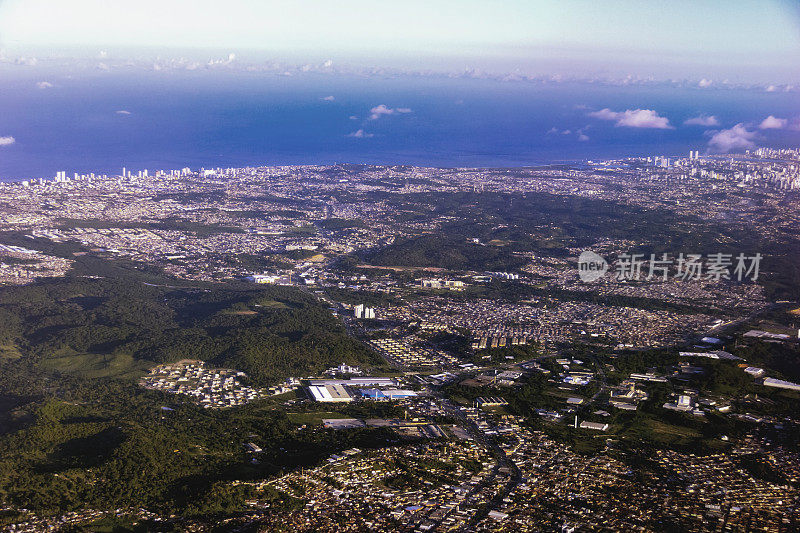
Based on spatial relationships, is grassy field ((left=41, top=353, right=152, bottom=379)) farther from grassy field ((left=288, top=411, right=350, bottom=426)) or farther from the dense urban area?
grassy field ((left=288, top=411, right=350, bottom=426))

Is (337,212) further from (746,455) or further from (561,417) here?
(746,455)

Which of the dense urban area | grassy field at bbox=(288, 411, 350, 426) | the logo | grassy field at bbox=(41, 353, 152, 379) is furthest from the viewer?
the logo

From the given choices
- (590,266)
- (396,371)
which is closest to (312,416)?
(396,371)

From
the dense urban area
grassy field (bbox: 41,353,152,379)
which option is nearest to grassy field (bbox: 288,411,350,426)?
the dense urban area

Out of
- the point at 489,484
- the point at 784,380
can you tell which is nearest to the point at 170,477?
the point at 489,484

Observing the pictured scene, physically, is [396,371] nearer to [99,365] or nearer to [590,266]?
[99,365]

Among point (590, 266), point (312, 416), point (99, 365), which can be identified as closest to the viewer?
point (312, 416)
